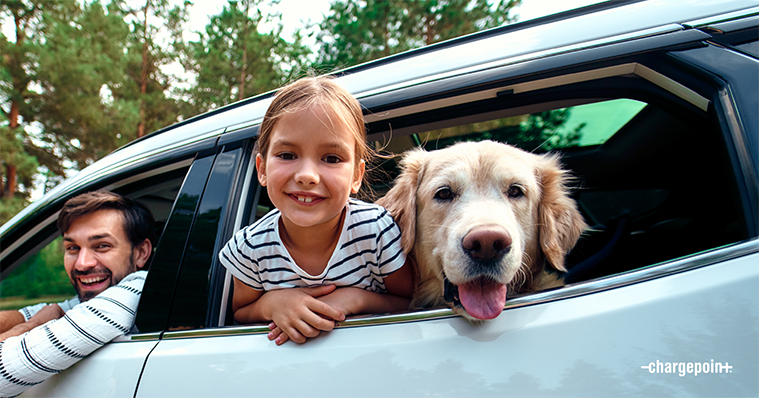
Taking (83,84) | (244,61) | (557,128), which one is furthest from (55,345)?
(244,61)

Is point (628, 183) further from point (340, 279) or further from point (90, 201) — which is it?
point (90, 201)

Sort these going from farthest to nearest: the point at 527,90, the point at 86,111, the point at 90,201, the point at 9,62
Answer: the point at 86,111 < the point at 9,62 < the point at 90,201 < the point at 527,90

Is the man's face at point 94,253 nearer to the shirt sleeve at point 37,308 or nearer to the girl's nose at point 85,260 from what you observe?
the girl's nose at point 85,260

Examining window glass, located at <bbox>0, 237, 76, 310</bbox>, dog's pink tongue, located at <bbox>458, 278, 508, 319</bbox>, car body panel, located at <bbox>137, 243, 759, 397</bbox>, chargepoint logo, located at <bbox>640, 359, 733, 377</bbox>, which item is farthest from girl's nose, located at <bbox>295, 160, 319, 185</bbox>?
window glass, located at <bbox>0, 237, 76, 310</bbox>

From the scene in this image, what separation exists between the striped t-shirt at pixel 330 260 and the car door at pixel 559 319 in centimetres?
14

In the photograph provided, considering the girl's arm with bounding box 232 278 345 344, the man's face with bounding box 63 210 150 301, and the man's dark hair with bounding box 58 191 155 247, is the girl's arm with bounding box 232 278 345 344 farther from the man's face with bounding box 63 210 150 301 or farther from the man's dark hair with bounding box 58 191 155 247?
the man's dark hair with bounding box 58 191 155 247

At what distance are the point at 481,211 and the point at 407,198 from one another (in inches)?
18.9

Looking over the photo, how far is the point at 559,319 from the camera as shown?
1.10m

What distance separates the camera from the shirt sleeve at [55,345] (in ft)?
5.05

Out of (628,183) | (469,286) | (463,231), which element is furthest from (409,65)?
(628,183)

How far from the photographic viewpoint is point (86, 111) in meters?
15.9

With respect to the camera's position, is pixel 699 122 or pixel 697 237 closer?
pixel 699 122

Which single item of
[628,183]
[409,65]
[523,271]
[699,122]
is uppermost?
[628,183]

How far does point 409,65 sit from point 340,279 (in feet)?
3.00
